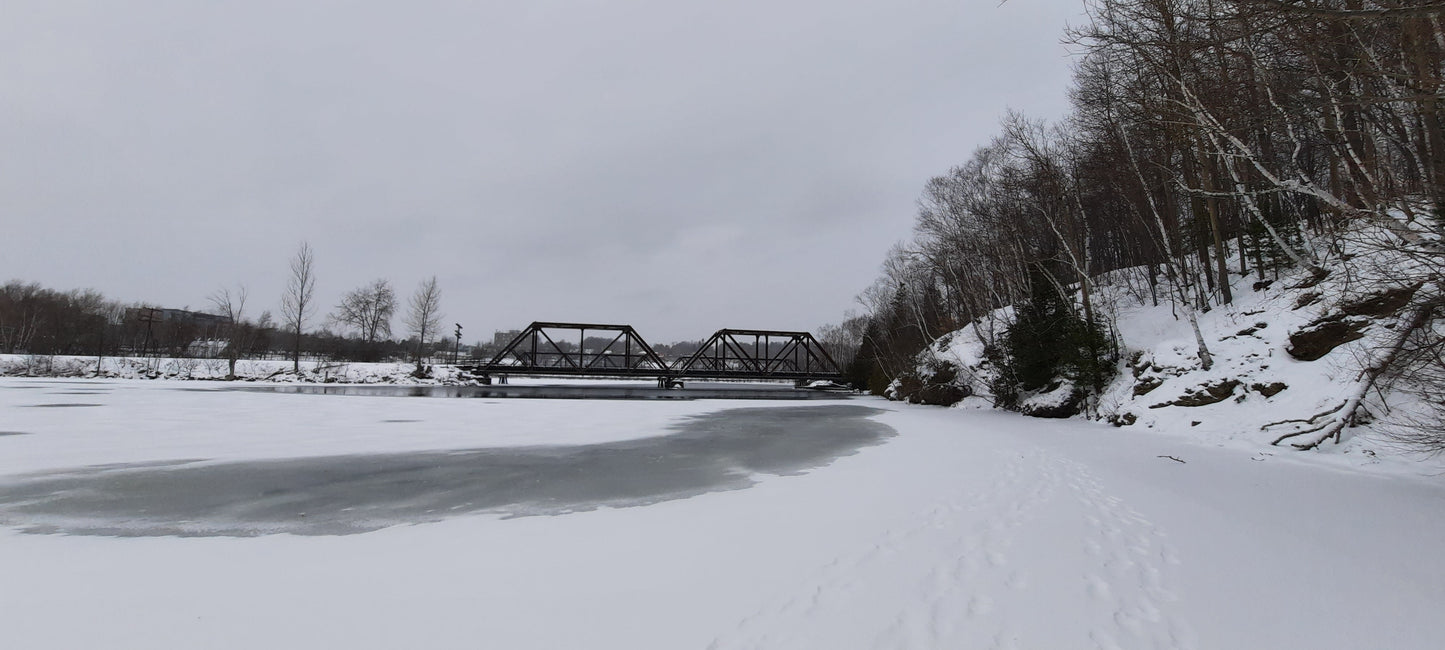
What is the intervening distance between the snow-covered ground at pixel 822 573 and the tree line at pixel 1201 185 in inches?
142

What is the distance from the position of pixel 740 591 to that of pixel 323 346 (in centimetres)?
7170

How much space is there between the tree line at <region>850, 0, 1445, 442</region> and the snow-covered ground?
3.61 meters

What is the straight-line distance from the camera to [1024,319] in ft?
78.4

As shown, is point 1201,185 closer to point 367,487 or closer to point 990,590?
point 990,590

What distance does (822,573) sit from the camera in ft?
14.2

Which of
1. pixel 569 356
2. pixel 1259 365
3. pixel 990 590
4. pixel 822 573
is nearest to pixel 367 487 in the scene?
pixel 822 573

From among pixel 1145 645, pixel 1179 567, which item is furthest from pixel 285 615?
pixel 1179 567

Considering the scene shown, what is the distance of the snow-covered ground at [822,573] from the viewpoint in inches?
128

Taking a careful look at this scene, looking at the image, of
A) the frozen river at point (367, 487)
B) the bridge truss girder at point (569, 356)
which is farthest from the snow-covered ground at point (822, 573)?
the bridge truss girder at point (569, 356)

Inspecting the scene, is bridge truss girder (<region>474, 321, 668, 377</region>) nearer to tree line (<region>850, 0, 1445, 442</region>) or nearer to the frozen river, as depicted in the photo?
tree line (<region>850, 0, 1445, 442</region>)

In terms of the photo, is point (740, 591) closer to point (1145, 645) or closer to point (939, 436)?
point (1145, 645)

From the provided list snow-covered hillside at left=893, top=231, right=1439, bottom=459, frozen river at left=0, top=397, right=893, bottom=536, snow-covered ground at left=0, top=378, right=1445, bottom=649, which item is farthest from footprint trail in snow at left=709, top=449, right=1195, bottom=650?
snow-covered hillside at left=893, top=231, right=1439, bottom=459

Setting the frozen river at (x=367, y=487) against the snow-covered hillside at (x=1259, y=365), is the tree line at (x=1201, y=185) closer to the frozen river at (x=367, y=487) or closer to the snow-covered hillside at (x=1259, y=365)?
the snow-covered hillside at (x=1259, y=365)

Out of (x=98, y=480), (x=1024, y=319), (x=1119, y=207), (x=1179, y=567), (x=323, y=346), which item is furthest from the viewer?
(x=323, y=346)
